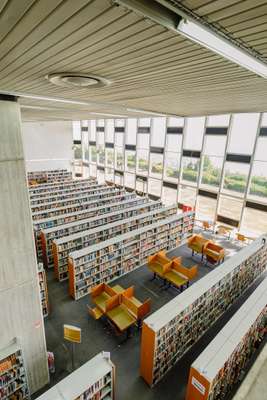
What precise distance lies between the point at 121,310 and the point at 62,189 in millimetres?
9279

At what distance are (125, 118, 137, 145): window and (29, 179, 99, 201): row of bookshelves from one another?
3.75 metres

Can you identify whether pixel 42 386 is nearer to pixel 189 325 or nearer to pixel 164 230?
pixel 189 325

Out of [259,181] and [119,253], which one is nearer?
[119,253]

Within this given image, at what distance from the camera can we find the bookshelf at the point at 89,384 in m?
3.34

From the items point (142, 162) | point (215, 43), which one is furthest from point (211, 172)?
point (215, 43)

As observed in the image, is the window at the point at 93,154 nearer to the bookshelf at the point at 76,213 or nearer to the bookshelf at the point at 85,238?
the bookshelf at the point at 76,213

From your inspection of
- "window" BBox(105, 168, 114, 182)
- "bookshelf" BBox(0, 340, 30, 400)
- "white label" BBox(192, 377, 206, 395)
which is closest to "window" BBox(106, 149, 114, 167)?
"window" BBox(105, 168, 114, 182)

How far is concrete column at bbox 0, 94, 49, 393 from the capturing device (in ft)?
11.6

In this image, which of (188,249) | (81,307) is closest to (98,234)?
(81,307)

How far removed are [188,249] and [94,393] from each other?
7066 millimetres

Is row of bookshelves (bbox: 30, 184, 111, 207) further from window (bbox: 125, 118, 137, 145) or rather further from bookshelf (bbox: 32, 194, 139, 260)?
window (bbox: 125, 118, 137, 145)

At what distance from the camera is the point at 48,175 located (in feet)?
58.7

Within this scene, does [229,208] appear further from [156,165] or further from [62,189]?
[62,189]

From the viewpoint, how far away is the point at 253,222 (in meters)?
10.9
